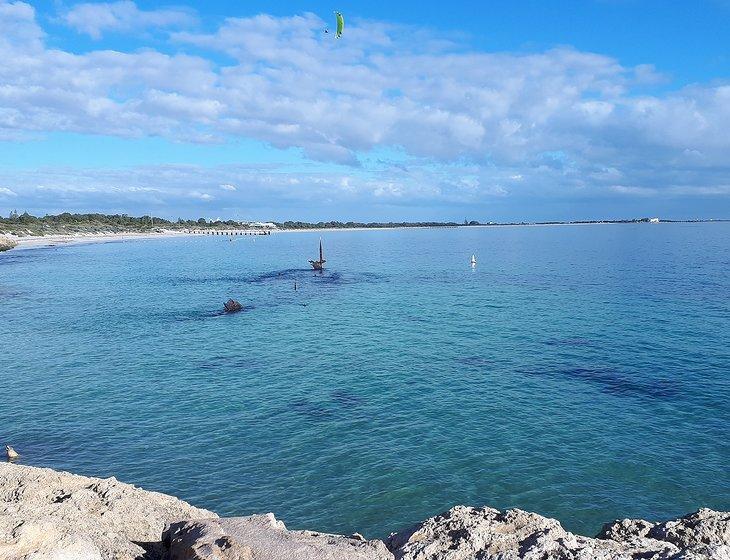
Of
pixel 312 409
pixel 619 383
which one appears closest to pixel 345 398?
pixel 312 409

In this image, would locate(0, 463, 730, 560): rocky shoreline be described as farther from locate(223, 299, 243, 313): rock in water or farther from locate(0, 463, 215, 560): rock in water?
locate(223, 299, 243, 313): rock in water

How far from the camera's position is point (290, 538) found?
384 inches

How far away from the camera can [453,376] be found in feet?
104

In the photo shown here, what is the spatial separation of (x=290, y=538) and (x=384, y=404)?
1752 centimetres

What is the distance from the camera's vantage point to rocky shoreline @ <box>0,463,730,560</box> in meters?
8.86

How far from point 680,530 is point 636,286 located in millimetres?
65640

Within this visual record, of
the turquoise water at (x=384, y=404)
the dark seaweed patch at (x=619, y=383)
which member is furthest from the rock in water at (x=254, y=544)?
the dark seaweed patch at (x=619, y=383)

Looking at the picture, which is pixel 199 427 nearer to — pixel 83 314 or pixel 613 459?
pixel 613 459

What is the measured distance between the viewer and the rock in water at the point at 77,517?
868 cm

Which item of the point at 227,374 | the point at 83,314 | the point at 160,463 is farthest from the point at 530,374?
the point at 83,314

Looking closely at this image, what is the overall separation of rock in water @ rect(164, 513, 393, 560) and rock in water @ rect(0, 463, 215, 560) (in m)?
1.15

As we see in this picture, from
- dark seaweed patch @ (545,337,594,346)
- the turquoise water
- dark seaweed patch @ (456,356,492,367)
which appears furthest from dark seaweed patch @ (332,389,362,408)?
dark seaweed patch @ (545,337,594,346)

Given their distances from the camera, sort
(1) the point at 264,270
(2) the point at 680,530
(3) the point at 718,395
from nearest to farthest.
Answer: (2) the point at 680,530 → (3) the point at 718,395 → (1) the point at 264,270

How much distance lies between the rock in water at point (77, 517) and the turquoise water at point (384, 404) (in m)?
5.53
